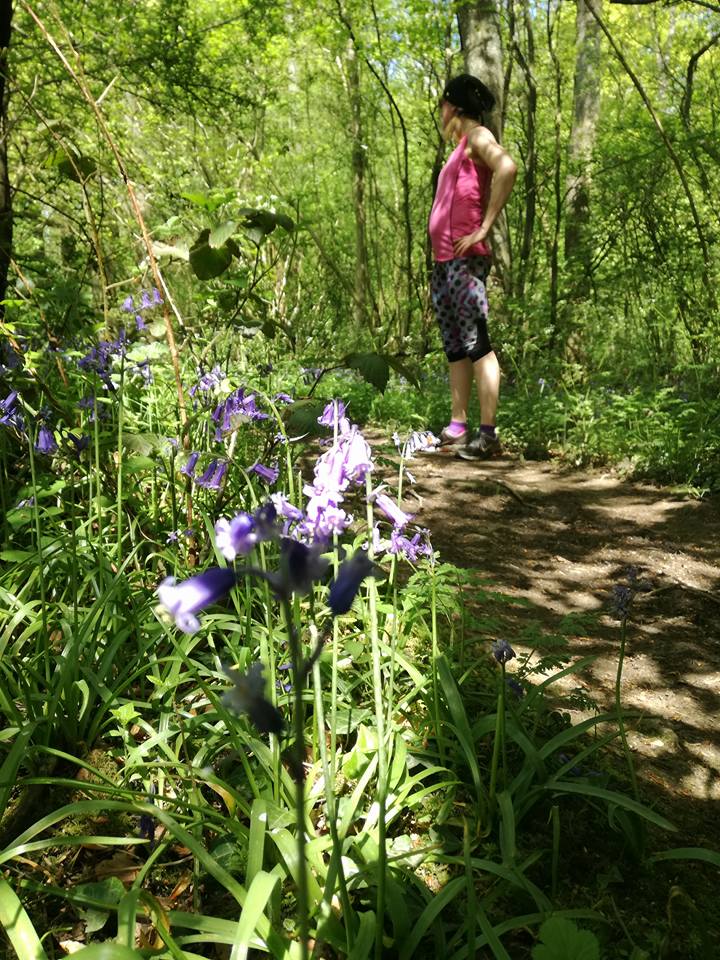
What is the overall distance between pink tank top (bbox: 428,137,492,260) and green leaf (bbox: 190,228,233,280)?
2.75 m

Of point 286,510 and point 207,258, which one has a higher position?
point 207,258

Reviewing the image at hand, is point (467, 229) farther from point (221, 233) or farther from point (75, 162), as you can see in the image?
point (221, 233)

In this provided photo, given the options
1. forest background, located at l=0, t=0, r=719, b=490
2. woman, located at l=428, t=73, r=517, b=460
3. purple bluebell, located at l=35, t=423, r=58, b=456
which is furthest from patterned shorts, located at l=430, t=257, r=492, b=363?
purple bluebell, located at l=35, t=423, r=58, b=456

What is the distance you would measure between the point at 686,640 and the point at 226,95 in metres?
Answer: 6.13

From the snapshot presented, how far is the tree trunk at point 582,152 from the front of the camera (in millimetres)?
6822

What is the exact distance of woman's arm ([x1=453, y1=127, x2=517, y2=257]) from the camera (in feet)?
14.2

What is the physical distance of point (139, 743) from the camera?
1.70m

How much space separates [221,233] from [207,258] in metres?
0.14

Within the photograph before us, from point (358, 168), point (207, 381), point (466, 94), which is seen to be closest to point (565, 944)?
point (207, 381)

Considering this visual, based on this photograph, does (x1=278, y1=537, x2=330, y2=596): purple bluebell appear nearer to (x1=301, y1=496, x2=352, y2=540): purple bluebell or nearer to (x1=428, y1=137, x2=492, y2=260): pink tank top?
(x1=301, y1=496, x2=352, y2=540): purple bluebell

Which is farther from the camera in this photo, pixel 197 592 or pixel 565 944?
pixel 565 944

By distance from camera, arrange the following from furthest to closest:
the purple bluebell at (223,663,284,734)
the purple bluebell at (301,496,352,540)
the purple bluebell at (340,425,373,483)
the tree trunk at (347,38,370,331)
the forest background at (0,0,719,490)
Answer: the tree trunk at (347,38,370,331) → the forest background at (0,0,719,490) → the purple bluebell at (340,425,373,483) → the purple bluebell at (301,496,352,540) → the purple bluebell at (223,663,284,734)

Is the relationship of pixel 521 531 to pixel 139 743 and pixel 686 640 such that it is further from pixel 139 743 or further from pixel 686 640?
pixel 139 743

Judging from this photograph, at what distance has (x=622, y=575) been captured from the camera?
3148 millimetres
